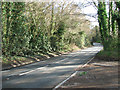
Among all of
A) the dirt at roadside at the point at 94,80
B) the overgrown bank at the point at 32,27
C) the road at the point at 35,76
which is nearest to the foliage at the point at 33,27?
the overgrown bank at the point at 32,27

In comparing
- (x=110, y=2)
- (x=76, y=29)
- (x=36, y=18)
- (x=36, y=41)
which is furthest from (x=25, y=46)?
(x=76, y=29)

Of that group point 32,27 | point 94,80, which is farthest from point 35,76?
point 32,27

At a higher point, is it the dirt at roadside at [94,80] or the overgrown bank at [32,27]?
the overgrown bank at [32,27]

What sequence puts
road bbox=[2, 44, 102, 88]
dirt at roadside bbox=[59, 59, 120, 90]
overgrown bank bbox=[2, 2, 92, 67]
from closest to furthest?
dirt at roadside bbox=[59, 59, 120, 90], road bbox=[2, 44, 102, 88], overgrown bank bbox=[2, 2, 92, 67]

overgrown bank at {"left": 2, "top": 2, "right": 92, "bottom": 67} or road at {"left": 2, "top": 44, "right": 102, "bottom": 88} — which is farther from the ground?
overgrown bank at {"left": 2, "top": 2, "right": 92, "bottom": 67}

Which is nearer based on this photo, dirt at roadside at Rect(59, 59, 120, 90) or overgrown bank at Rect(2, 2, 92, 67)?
dirt at roadside at Rect(59, 59, 120, 90)

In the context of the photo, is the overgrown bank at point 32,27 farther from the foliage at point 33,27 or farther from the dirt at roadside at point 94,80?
the dirt at roadside at point 94,80

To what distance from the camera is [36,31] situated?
2536 cm

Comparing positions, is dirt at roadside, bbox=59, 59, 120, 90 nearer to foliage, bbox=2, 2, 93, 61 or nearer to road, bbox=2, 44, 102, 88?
road, bbox=2, 44, 102, 88

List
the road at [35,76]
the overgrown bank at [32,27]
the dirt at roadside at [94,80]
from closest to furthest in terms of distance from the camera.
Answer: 1. the dirt at roadside at [94,80]
2. the road at [35,76]
3. the overgrown bank at [32,27]

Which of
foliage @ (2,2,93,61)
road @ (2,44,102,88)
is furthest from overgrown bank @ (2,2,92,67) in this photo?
road @ (2,44,102,88)

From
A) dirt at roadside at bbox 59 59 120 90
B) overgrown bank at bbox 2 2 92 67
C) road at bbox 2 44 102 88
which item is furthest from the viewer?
overgrown bank at bbox 2 2 92 67

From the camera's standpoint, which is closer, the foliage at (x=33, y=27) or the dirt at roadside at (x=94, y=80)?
the dirt at roadside at (x=94, y=80)

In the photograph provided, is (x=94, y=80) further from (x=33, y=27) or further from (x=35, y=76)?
(x=33, y=27)
